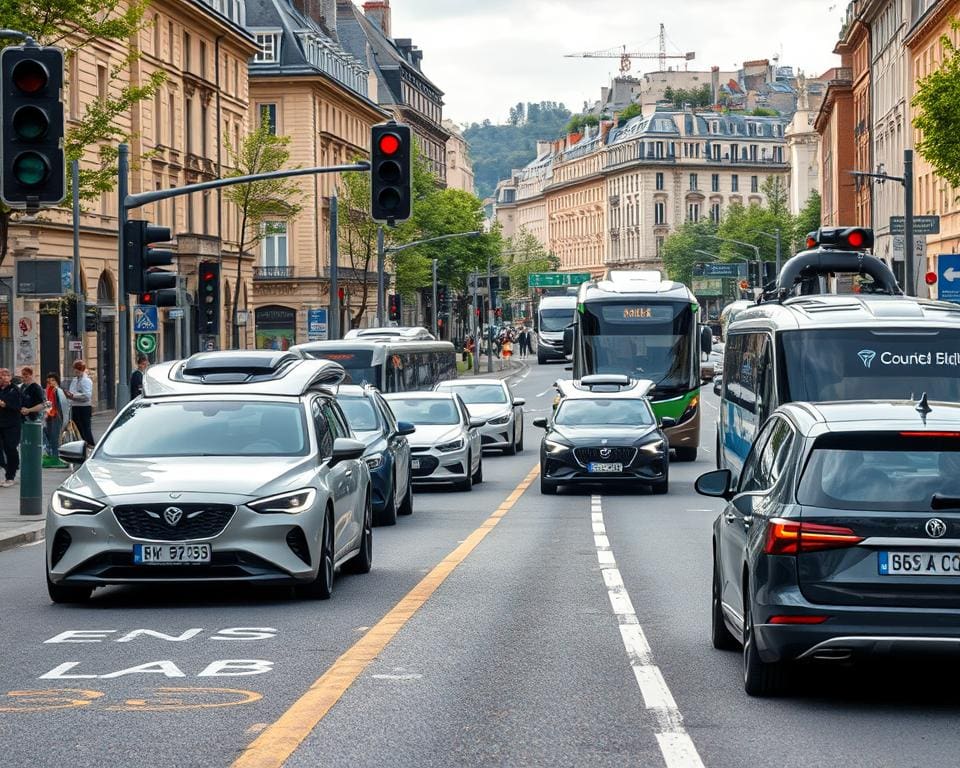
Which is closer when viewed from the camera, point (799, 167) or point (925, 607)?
point (925, 607)

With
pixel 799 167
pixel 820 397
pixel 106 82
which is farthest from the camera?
pixel 799 167

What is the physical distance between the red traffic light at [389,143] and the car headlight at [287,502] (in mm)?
10882

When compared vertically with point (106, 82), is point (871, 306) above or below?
below

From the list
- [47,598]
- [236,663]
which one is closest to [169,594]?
[47,598]

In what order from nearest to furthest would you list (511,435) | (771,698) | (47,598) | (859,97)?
(771,698)
(47,598)
(511,435)
(859,97)

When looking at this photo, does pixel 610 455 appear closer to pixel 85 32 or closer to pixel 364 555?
pixel 85 32

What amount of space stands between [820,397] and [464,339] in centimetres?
11108

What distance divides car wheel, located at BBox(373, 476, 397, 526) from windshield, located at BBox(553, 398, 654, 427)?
827 cm

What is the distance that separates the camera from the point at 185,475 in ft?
44.3

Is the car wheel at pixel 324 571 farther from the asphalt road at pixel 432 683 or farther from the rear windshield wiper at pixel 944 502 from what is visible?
the rear windshield wiper at pixel 944 502


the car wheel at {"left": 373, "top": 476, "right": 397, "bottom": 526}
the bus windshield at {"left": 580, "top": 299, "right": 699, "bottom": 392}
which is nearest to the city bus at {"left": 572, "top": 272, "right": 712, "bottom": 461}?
the bus windshield at {"left": 580, "top": 299, "right": 699, "bottom": 392}

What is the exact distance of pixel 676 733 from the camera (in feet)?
27.3

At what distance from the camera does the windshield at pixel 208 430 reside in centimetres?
1436

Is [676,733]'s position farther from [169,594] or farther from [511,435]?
[511,435]
